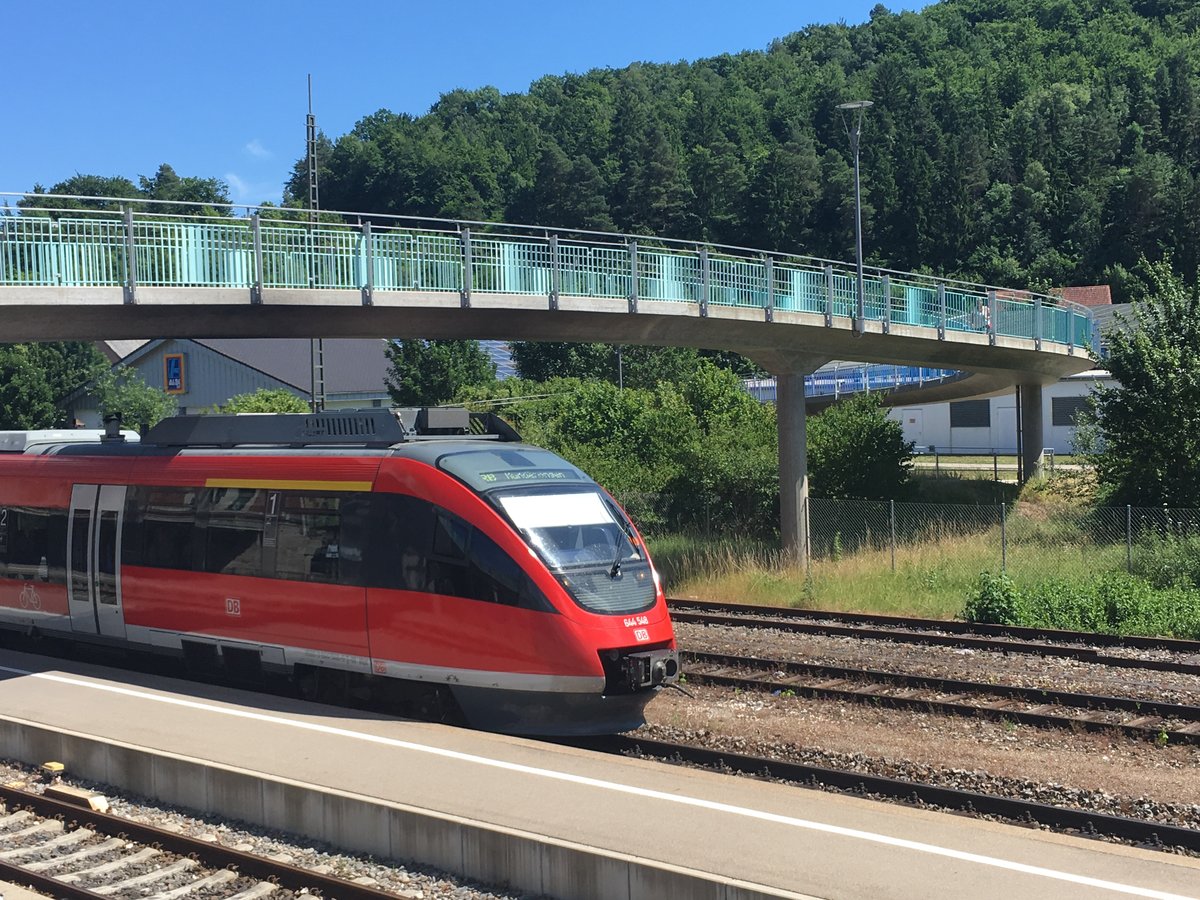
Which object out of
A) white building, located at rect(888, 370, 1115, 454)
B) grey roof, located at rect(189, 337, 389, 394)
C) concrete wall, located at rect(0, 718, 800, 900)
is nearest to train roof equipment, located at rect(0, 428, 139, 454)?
concrete wall, located at rect(0, 718, 800, 900)

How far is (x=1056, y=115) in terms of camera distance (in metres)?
121

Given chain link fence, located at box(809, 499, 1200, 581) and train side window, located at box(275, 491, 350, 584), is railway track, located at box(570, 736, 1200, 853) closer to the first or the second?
train side window, located at box(275, 491, 350, 584)

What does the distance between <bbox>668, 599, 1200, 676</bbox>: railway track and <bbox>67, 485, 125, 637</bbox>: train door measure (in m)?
9.10

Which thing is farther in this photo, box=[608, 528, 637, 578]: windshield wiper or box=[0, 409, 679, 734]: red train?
box=[608, 528, 637, 578]: windshield wiper

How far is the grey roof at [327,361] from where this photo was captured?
6775 cm

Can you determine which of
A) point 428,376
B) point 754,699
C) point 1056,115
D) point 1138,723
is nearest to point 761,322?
point 754,699

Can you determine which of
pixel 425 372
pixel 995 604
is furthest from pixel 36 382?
pixel 995 604

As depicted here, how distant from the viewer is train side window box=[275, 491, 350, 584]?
12.7m

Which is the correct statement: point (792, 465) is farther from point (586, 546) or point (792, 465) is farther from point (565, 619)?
point (565, 619)

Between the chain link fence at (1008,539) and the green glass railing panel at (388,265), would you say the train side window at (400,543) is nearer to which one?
the green glass railing panel at (388,265)

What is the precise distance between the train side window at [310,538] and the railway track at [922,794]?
122 inches

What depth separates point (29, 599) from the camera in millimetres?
16578

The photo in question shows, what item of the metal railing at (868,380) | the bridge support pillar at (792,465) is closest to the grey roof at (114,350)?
the metal railing at (868,380)

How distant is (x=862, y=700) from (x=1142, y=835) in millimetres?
5162
